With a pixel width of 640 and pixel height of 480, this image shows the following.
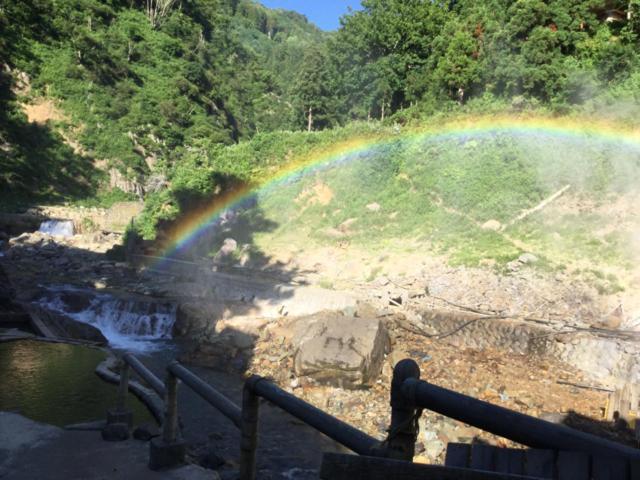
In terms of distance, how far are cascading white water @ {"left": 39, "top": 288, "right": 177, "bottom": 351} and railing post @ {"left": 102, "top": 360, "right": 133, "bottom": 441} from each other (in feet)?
33.0

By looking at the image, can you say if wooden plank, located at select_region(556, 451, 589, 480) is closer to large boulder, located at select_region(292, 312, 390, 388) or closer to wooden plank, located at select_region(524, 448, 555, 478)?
wooden plank, located at select_region(524, 448, 555, 478)

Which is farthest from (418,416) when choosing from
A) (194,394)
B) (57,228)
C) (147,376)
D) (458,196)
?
(57,228)

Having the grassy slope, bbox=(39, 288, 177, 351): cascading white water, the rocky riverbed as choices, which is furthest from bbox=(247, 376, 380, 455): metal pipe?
the grassy slope

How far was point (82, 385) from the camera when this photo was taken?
26.4 feet

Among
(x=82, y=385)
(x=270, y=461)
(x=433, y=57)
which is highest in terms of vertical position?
(x=433, y=57)

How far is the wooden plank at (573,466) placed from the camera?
130 centimetres

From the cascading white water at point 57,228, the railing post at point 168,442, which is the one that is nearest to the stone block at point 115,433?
the railing post at point 168,442

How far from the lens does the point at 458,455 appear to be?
162 cm

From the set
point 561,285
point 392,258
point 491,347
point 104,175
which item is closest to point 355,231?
point 392,258

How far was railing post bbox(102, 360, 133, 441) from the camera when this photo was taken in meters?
4.53

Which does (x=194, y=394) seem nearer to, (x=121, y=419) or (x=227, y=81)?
(x=121, y=419)

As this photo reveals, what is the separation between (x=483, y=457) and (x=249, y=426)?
1516 millimetres

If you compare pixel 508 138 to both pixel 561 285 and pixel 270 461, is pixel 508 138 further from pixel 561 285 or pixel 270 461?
pixel 270 461

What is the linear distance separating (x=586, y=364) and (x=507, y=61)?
66.5 ft
